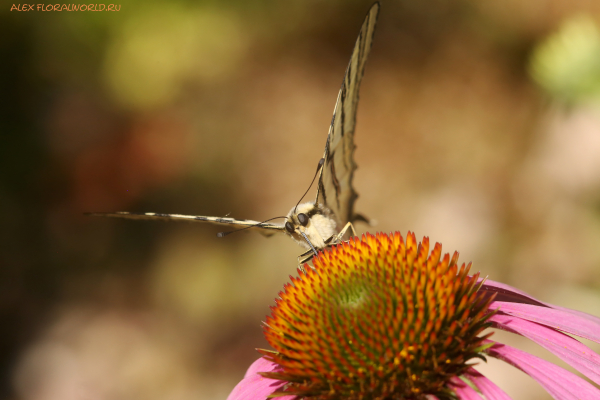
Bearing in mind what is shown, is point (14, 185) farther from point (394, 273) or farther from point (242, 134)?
point (394, 273)

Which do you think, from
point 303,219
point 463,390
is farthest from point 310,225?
point 463,390

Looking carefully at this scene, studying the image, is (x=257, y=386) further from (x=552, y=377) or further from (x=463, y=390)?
(x=552, y=377)

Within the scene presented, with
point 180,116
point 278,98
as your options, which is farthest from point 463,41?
point 180,116

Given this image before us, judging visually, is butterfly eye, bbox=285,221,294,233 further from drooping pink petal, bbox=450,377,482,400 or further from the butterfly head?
drooping pink petal, bbox=450,377,482,400

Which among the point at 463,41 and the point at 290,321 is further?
the point at 463,41

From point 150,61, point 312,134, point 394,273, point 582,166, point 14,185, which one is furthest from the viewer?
point 312,134

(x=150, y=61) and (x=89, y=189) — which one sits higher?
(x=150, y=61)

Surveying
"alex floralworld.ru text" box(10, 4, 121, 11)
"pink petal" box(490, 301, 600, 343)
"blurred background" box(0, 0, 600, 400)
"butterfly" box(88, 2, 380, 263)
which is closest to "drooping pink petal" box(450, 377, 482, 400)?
"pink petal" box(490, 301, 600, 343)
